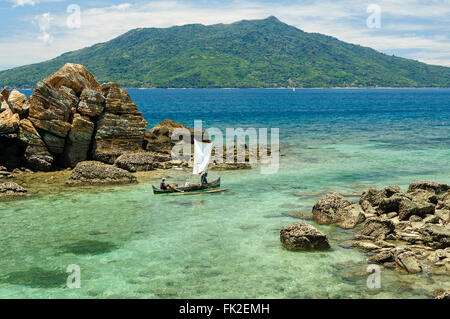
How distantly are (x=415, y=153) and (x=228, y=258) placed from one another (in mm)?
44947

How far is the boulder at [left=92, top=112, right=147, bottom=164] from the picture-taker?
46891 mm

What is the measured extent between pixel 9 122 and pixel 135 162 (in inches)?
554

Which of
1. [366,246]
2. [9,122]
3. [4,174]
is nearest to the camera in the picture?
[366,246]

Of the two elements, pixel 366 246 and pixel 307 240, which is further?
pixel 307 240

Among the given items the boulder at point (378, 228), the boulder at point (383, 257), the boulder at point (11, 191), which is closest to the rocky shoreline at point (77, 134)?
the boulder at point (11, 191)

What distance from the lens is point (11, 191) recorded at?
35219 mm

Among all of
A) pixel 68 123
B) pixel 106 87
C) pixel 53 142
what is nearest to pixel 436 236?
pixel 68 123

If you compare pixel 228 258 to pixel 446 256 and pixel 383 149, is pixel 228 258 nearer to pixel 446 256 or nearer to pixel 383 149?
pixel 446 256

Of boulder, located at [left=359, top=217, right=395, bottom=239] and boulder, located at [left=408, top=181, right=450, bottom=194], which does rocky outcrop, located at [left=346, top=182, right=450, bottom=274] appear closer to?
boulder, located at [left=359, top=217, right=395, bottom=239]

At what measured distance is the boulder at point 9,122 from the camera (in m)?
42.1

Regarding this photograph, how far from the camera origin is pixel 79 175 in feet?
130

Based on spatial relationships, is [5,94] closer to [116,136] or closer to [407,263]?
[116,136]

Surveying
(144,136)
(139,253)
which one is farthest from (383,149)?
(139,253)

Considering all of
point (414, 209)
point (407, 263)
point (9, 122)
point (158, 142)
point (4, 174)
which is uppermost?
point (9, 122)
